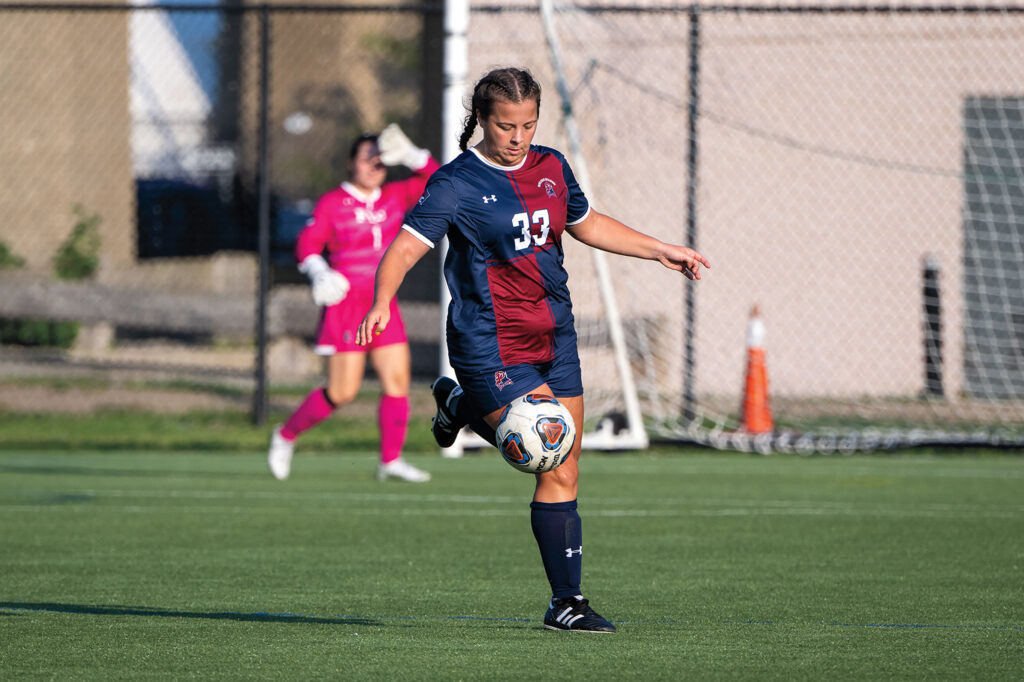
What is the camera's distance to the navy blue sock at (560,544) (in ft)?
15.4

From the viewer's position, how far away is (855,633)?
180 inches

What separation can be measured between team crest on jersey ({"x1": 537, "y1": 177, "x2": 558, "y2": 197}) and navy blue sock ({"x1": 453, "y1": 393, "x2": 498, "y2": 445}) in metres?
0.73

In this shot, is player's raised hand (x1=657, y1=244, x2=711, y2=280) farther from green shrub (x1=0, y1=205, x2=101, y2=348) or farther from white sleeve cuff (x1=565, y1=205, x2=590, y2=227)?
green shrub (x1=0, y1=205, x2=101, y2=348)

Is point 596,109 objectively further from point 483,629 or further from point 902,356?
point 483,629

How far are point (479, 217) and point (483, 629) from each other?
131 centimetres

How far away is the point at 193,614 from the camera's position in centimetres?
497

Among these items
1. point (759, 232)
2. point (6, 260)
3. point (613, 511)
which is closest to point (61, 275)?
point (6, 260)

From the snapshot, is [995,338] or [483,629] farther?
[995,338]

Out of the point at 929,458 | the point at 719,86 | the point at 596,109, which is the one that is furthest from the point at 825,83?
the point at 929,458

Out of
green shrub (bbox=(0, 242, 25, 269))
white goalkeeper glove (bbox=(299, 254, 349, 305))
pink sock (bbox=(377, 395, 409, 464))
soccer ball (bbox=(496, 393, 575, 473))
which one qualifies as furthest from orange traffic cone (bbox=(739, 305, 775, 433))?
green shrub (bbox=(0, 242, 25, 269))

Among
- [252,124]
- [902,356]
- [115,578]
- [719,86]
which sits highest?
[252,124]

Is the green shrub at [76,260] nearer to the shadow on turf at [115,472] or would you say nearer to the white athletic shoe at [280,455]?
the shadow on turf at [115,472]

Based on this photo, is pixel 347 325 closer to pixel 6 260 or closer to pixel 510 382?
pixel 510 382

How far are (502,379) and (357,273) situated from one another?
455 centimetres
